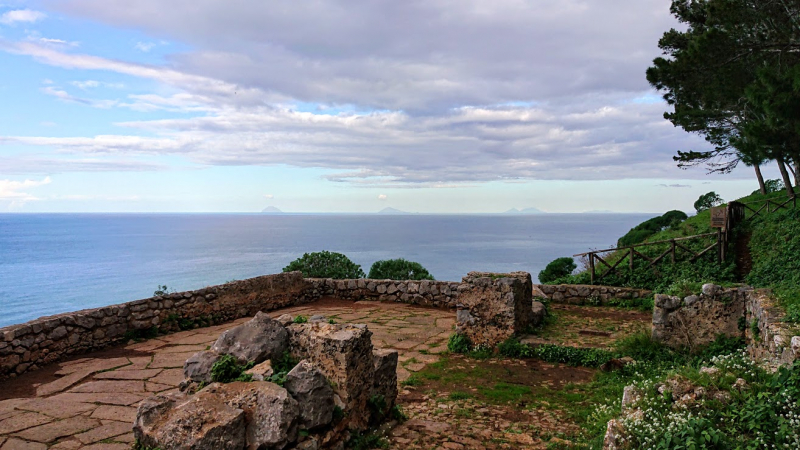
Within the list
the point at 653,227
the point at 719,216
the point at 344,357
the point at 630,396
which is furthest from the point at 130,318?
the point at 653,227

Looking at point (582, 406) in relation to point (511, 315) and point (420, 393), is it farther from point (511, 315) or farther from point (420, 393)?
point (511, 315)

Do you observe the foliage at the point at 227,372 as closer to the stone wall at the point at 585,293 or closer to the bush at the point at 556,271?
the stone wall at the point at 585,293

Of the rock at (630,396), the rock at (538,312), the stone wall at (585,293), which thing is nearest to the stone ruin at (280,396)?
the rock at (630,396)

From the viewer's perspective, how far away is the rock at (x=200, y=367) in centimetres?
475

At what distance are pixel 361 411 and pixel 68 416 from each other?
3.34 meters

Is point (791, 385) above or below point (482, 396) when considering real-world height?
above

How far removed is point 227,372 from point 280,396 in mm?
855

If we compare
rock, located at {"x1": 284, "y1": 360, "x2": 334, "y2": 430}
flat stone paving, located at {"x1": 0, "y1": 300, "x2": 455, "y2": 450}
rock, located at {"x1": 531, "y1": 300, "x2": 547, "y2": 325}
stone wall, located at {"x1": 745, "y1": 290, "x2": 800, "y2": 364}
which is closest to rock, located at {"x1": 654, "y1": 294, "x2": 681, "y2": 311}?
stone wall, located at {"x1": 745, "y1": 290, "x2": 800, "y2": 364}

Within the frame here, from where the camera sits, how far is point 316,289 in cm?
1370

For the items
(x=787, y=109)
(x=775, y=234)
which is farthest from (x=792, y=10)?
(x=775, y=234)

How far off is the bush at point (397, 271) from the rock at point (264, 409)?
1109 cm

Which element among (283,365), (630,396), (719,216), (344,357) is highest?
(719,216)

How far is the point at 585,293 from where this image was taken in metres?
12.6

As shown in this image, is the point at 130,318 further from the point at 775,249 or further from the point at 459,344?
the point at 775,249
